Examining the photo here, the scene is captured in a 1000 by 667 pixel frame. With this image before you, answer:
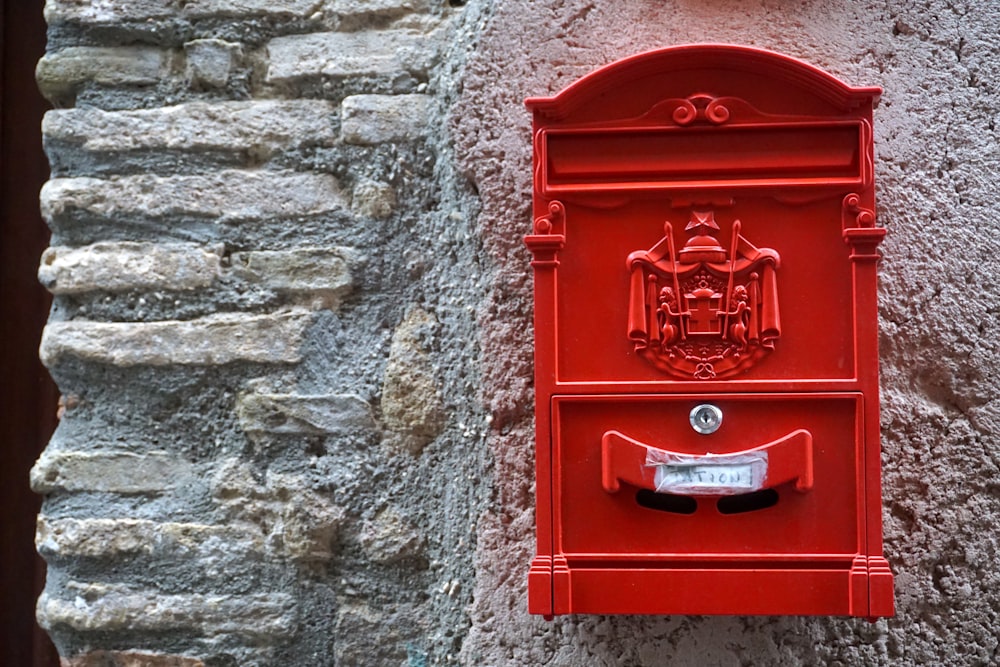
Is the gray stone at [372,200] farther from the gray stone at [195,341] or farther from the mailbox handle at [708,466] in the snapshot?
the mailbox handle at [708,466]

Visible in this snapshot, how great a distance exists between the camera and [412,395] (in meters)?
1.50

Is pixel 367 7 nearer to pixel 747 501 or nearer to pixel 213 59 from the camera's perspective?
pixel 213 59

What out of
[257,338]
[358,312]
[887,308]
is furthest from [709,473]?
[257,338]

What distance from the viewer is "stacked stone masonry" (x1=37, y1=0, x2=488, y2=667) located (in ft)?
4.86

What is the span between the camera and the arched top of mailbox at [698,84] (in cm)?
118

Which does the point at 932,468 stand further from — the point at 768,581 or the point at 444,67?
the point at 444,67

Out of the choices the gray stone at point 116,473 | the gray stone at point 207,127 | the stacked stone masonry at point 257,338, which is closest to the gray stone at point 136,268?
the stacked stone masonry at point 257,338

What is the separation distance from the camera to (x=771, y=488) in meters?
1.17

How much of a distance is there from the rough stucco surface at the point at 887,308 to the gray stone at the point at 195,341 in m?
0.36

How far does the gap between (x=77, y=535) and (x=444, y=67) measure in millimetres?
1088

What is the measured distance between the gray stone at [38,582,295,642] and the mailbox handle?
0.70 meters

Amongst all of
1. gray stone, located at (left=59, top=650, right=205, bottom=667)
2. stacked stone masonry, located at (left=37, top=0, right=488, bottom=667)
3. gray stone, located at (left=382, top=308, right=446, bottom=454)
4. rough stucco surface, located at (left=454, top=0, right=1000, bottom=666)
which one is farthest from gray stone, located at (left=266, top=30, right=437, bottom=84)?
gray stone, located at (left=59, top=650, right=205, bottom=667)

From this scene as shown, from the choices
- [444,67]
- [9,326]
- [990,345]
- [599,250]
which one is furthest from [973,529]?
[9,326]

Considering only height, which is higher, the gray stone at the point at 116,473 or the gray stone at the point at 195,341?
the gray stone at the point at 195,341
